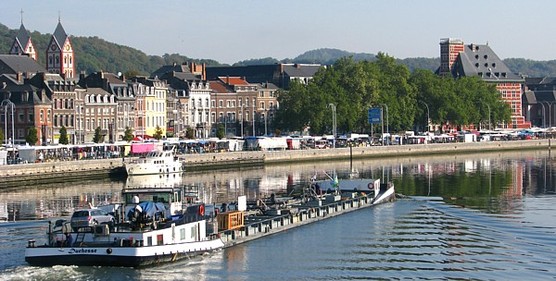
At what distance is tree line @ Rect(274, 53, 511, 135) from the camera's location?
148 metres

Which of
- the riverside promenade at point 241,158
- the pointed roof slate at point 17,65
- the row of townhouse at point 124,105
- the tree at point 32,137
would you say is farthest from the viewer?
the pointed roof slate at point 17,65

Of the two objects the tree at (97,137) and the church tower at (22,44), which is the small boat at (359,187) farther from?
the church tower at (22,44)

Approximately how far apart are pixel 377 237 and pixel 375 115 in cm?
8927

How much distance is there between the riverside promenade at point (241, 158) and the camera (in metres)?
88.9

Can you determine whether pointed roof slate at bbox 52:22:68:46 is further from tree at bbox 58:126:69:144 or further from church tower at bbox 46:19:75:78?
tree at bbox 58:126:69:144

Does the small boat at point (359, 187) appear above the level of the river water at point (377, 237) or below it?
above

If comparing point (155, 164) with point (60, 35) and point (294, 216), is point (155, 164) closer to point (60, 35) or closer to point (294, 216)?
point (294, 216)

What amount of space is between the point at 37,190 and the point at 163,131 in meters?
61.6

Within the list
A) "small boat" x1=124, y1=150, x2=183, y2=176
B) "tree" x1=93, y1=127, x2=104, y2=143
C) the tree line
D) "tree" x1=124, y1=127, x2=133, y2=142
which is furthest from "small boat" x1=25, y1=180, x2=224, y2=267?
the tree line

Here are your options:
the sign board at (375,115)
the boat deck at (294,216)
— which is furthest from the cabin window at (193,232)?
the sign board at (375,115)

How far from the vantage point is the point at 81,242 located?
44.8m

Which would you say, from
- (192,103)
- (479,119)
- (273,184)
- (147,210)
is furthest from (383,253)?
(479,119)

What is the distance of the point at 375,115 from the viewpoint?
142750 millimetres

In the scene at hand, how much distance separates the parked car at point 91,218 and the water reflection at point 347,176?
1018 centimetres
